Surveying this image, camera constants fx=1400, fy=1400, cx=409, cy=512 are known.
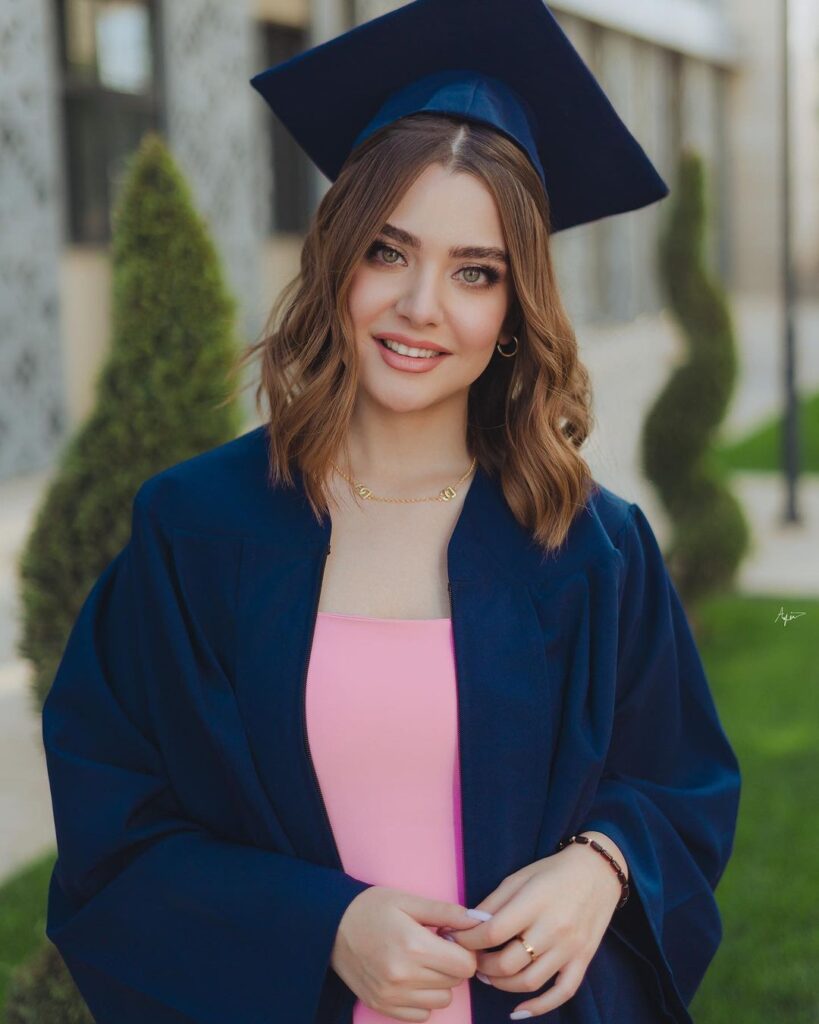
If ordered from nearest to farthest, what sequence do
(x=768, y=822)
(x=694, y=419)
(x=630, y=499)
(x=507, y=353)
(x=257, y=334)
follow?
(x=507, y=353) → (x=257, y=334) → (x=768, y=822) → (x=630, y=499) → (x=694, y=419)

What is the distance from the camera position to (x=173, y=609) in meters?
1.66

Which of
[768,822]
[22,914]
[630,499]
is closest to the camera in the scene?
[22,914]

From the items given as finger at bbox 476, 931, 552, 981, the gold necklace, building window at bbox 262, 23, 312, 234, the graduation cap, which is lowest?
finger at bbox 476, 931, 552, 981

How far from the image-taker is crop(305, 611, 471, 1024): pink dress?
5.36ft

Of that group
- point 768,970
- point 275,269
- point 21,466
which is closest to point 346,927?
point 768,970

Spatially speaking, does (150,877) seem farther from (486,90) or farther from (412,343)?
(486,90)

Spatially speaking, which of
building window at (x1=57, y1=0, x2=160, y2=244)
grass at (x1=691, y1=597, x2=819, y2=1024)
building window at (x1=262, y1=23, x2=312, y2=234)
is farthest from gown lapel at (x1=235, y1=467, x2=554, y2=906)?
building window at (x1=262, y1=23, x2=312, y2=234)

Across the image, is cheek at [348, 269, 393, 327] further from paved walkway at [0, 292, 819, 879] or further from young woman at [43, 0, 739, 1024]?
paved walkway at [0, 292, 819, 879]

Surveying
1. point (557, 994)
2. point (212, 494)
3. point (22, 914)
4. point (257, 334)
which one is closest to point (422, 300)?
point (212, 494)

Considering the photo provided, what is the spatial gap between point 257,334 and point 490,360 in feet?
3.97

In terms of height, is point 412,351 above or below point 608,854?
above

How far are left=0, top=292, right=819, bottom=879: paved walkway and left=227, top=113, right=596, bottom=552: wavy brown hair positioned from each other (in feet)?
0.76

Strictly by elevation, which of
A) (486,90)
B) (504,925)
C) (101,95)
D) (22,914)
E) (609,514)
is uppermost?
(101,95)

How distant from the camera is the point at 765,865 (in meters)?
4.23
